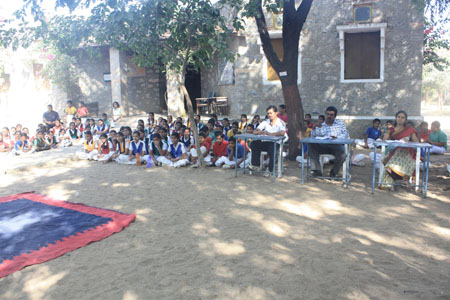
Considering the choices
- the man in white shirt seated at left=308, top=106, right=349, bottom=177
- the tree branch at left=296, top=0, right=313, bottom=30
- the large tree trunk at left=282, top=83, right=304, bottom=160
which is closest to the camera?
the man in white shirt seated at left=308, top=106, right=349, bottom=177

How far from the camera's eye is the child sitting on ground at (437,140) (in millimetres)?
9000

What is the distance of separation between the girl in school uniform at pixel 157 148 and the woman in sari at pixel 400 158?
4.66 m

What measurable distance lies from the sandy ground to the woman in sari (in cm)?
26

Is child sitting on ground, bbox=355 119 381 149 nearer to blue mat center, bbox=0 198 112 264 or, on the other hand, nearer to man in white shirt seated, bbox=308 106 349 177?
man in white shirt seated, bbox=308 106 349 177

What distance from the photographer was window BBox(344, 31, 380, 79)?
11.0m

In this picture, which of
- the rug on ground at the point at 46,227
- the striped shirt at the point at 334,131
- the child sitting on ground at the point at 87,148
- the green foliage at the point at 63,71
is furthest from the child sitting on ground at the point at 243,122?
the green foliage at the point at 63,71

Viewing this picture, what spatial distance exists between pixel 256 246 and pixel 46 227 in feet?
8.37

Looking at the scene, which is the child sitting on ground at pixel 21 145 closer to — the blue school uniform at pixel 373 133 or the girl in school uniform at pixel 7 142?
the girl in school uniform at pixel 7 142

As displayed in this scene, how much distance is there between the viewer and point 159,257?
144 inches

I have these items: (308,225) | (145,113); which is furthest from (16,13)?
(145,113)

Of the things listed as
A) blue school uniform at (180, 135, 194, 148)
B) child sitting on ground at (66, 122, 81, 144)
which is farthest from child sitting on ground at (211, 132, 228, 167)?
child sitting on ground at (66, 122, 81, 144)

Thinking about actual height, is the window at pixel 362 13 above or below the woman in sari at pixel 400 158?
above

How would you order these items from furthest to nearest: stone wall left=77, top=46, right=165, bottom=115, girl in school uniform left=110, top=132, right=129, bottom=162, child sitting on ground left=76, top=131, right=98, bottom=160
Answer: stone wall left=77, top=46, right=165, bottom=115
child sitting on ground left=76, top=131, right=98, bottom=160
girl in school uniform left=110, top=132, right=129, bottom=162

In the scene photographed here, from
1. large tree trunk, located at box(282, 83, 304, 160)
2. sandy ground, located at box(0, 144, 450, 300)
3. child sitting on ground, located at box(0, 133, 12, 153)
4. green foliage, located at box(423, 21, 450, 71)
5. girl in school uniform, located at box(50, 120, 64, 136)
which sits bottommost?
sandy ground, located at box(0, 144, 450, 300)
